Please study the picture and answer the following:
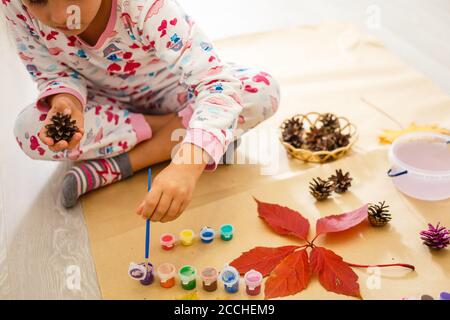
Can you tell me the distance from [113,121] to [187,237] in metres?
0.28

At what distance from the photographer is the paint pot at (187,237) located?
91 cm

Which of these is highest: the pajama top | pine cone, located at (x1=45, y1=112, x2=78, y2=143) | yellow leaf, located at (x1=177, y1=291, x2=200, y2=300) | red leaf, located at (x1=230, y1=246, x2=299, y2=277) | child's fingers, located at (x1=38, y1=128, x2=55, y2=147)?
the pajama top

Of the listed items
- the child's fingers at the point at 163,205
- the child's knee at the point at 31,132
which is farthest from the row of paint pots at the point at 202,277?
the child's knee at the point at 31,132

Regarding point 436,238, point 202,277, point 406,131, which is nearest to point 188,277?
point 202,277

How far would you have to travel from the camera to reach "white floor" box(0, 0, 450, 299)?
884mm

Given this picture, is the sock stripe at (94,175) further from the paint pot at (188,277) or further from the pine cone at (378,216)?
the pine cone at (378,216)

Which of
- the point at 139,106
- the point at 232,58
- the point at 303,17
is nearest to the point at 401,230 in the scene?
the point at 139,106

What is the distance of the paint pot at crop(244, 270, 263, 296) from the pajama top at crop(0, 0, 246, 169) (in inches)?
6.7

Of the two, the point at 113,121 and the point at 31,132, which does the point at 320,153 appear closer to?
the point at 113,121

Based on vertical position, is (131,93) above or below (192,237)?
above

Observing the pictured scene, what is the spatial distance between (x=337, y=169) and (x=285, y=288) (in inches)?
12.4

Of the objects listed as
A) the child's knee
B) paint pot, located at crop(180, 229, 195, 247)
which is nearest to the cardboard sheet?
paint pot, located at crop(180, 229, 195, 247)

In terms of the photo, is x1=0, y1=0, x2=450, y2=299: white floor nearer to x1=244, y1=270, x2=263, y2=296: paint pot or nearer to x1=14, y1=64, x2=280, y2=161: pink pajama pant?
x1=14, y1=64, x2=280, y2=161: pink pajama pant

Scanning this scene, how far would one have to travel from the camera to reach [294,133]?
3.68 feet
